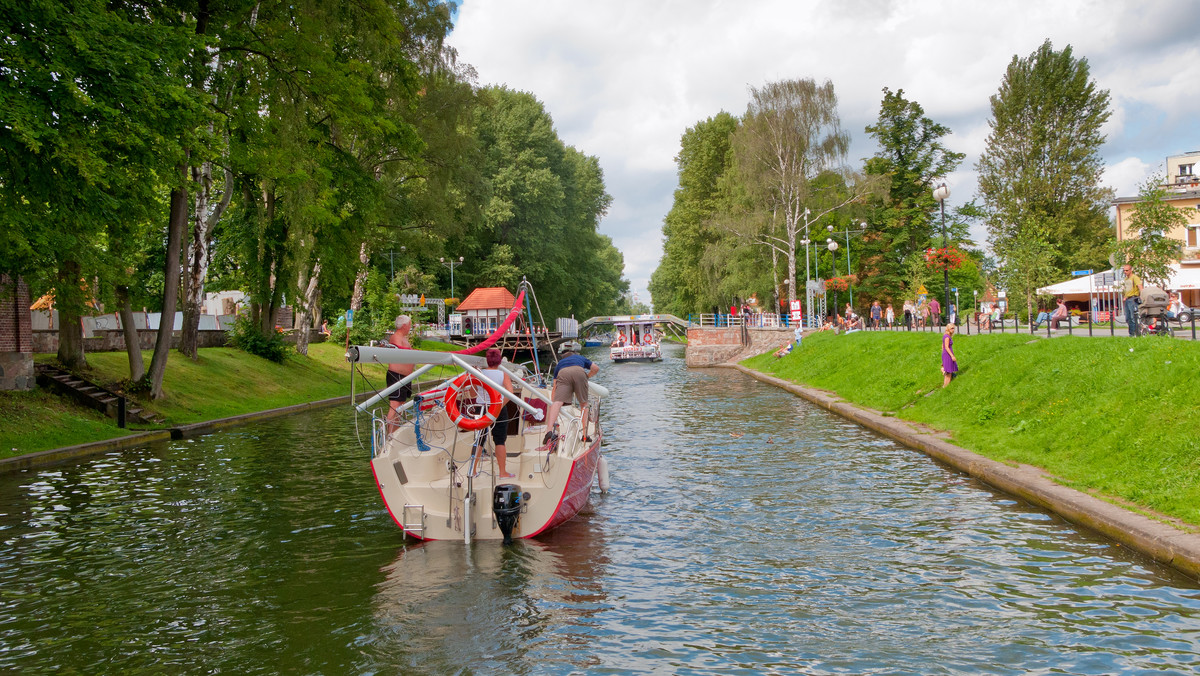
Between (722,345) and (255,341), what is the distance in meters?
31.4

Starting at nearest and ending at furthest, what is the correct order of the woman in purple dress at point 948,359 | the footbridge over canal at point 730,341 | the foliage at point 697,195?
the woman in purple dress at point 948,359 < the footbridge over canal at point 730,341 < the foliage at point 697,195

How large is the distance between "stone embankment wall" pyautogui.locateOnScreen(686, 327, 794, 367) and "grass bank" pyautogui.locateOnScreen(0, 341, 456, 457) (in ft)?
73.9

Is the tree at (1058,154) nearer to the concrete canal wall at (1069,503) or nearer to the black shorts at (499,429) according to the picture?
the concrete canal wall at (1069,503)

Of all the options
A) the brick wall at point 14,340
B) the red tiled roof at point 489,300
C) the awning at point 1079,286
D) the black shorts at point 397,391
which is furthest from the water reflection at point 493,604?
the red tiled roof at point 489,300

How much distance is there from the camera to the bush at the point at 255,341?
1357 inches

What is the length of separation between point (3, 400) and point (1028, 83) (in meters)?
62.2

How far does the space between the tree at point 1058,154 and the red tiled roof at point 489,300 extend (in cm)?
3656

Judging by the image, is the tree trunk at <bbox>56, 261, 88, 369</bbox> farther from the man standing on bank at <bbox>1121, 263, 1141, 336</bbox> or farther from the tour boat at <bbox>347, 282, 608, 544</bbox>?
the man standing on bank at <bbox>1121, 263, 1141, 336</bbox>

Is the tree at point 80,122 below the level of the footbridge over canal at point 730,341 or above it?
above

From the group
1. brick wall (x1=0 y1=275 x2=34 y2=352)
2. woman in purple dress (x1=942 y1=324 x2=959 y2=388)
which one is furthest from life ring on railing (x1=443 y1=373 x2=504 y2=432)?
brick wall (x1=0 y1=275 x2=34 y2=352)

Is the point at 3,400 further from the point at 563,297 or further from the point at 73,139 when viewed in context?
the point at 563,297

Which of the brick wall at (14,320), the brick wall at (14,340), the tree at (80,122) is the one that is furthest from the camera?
the brick wall at (14,320)

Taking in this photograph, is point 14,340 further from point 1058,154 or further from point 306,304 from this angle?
point 1058,154

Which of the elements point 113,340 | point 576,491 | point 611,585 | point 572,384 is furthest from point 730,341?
point 611,585
